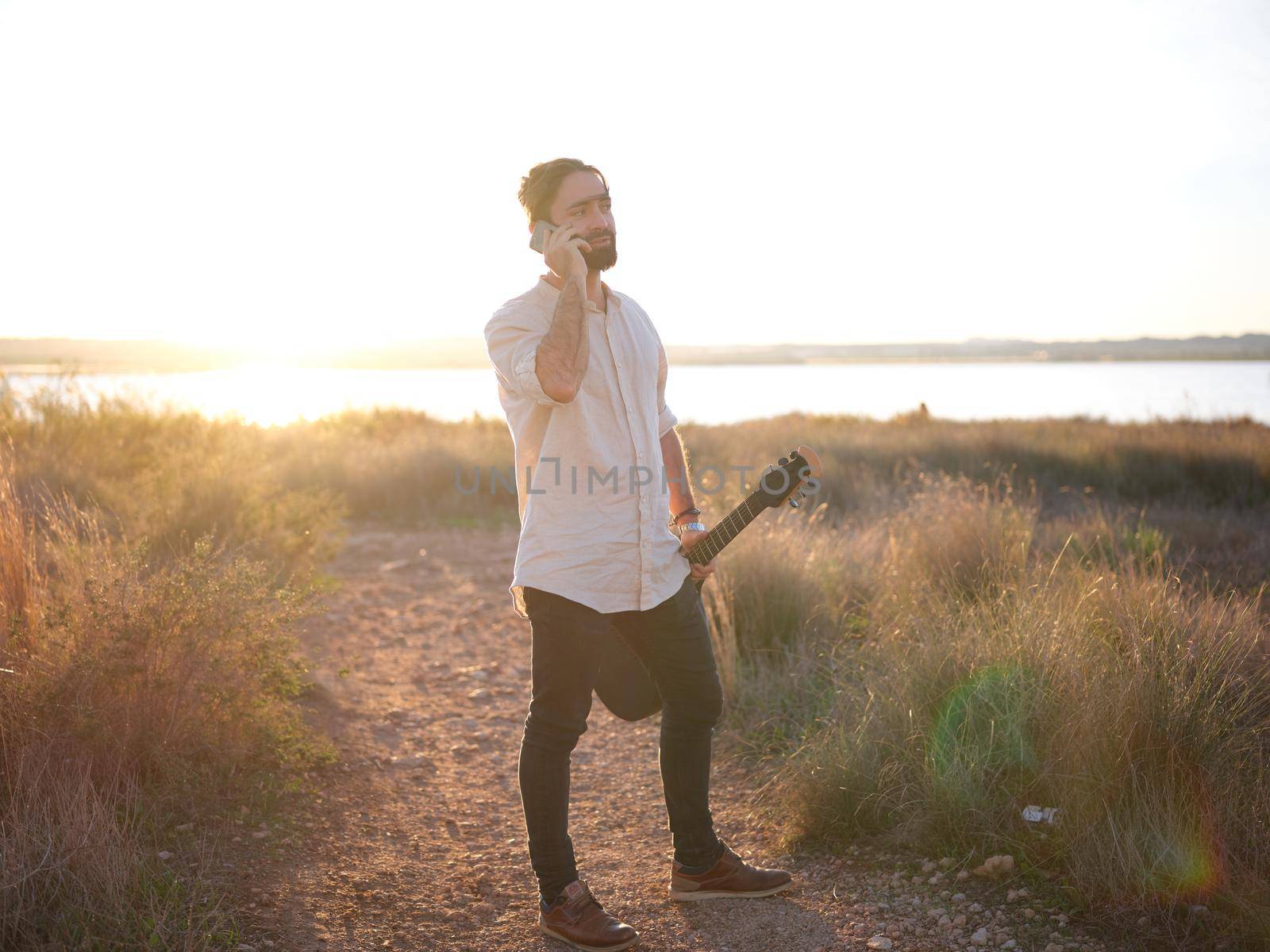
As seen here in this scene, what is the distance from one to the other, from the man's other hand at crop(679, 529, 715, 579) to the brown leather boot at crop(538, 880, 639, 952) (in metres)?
0.96

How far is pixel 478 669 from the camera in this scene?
18.7ft

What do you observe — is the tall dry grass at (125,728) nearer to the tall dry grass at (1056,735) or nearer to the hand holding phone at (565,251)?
the hand holding phone at (565,251)

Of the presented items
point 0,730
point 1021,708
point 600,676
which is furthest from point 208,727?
point 1021,708

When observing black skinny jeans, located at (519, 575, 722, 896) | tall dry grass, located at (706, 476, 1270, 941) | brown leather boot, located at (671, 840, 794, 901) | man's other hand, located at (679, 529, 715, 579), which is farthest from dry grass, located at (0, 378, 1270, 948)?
man's other hand, located at (679, 529, 715, 579)

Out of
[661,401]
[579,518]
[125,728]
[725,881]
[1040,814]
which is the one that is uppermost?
[661,401]

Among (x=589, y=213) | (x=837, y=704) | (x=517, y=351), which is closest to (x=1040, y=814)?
(x=837, y=704)

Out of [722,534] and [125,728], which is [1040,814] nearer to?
[722,534]

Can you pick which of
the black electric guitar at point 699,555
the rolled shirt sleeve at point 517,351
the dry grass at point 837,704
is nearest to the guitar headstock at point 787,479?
the black electric guitar at point 699,555

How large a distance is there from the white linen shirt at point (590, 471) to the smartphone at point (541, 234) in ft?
0.31

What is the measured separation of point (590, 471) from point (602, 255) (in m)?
0.60

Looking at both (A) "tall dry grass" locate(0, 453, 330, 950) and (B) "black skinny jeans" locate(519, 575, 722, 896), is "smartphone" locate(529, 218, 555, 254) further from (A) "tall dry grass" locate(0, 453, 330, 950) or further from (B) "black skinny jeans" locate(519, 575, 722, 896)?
(A) "tall dry grass" locate(0, 453, 330, 950)

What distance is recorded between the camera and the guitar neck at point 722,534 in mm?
2824

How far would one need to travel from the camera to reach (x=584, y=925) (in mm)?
2609

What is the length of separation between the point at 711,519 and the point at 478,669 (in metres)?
1.93
